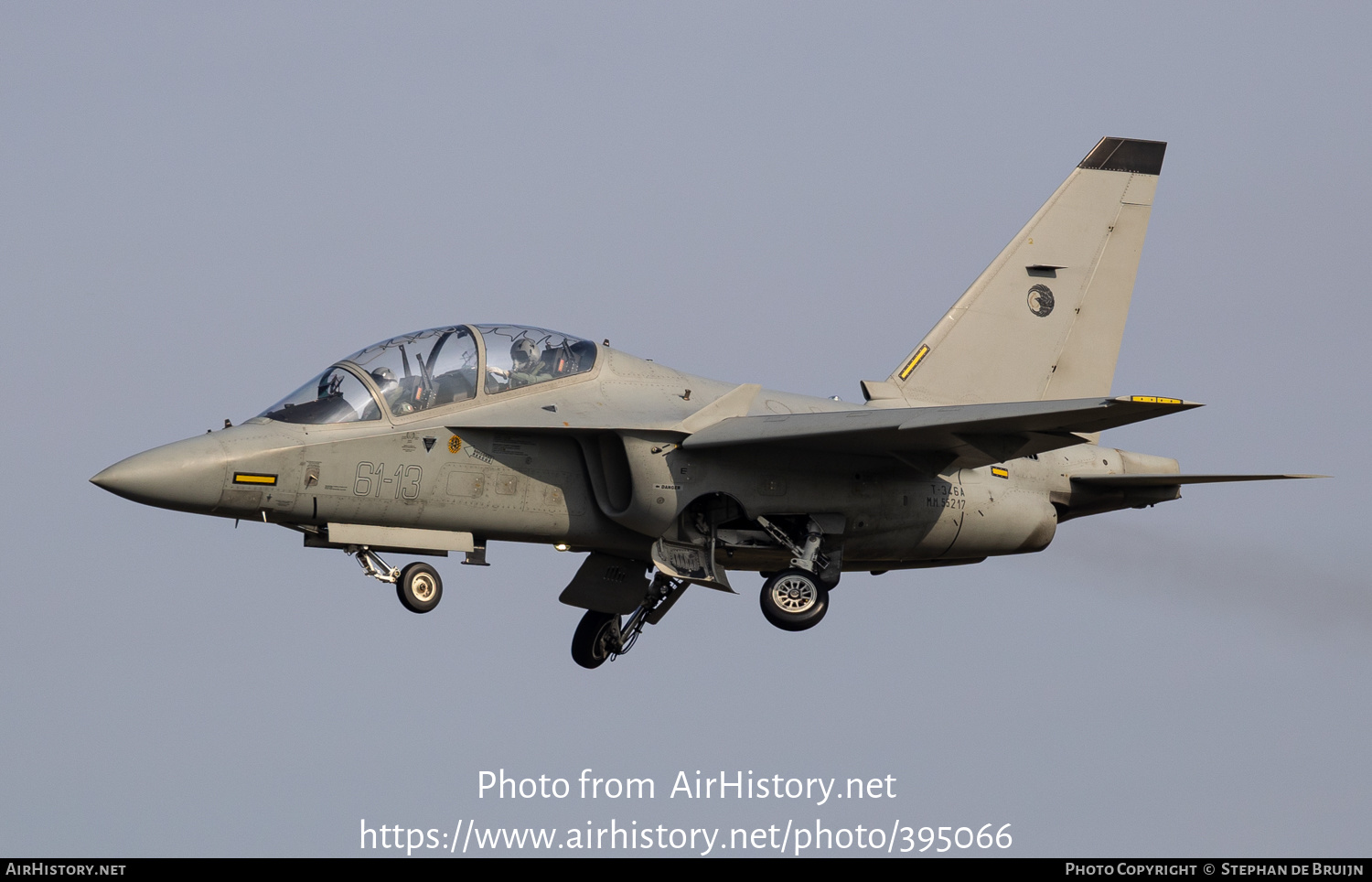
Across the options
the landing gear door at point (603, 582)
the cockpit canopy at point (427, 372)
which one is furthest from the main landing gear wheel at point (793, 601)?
the cockpit canopy at point (427, 372)

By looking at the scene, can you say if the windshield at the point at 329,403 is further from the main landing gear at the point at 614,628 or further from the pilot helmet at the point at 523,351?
the main landing gear at the point at 614,628

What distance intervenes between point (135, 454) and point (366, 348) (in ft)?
8.58

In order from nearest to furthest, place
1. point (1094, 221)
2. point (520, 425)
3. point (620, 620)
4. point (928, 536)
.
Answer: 1. point (520, 425)
2. point (928, 536)
3. point (620, 620)
4. point (1094, 221)

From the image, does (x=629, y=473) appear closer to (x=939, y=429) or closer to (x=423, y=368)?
(x=423, y=368)

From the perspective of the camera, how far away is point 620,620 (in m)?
21.0

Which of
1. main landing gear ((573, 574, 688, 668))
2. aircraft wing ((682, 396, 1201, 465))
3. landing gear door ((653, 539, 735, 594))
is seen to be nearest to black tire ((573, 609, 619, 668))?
main landing gear ((573, 574, 688, 668))

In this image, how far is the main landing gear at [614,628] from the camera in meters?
20.6

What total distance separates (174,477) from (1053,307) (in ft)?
37.9

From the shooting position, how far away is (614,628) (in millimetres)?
20891

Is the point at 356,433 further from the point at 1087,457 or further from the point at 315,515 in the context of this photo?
the point at 1087,457

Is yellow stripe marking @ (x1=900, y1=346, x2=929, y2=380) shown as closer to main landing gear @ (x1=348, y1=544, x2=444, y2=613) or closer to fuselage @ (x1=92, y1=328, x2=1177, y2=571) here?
fuselage @ (x1=92, y1=328, x2=1177, y2=571)

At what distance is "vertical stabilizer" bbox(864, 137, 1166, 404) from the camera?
21578mm

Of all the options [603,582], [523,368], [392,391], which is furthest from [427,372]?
[603,582]

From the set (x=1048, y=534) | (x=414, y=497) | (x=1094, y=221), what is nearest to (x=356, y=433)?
(x=414, y=497)
